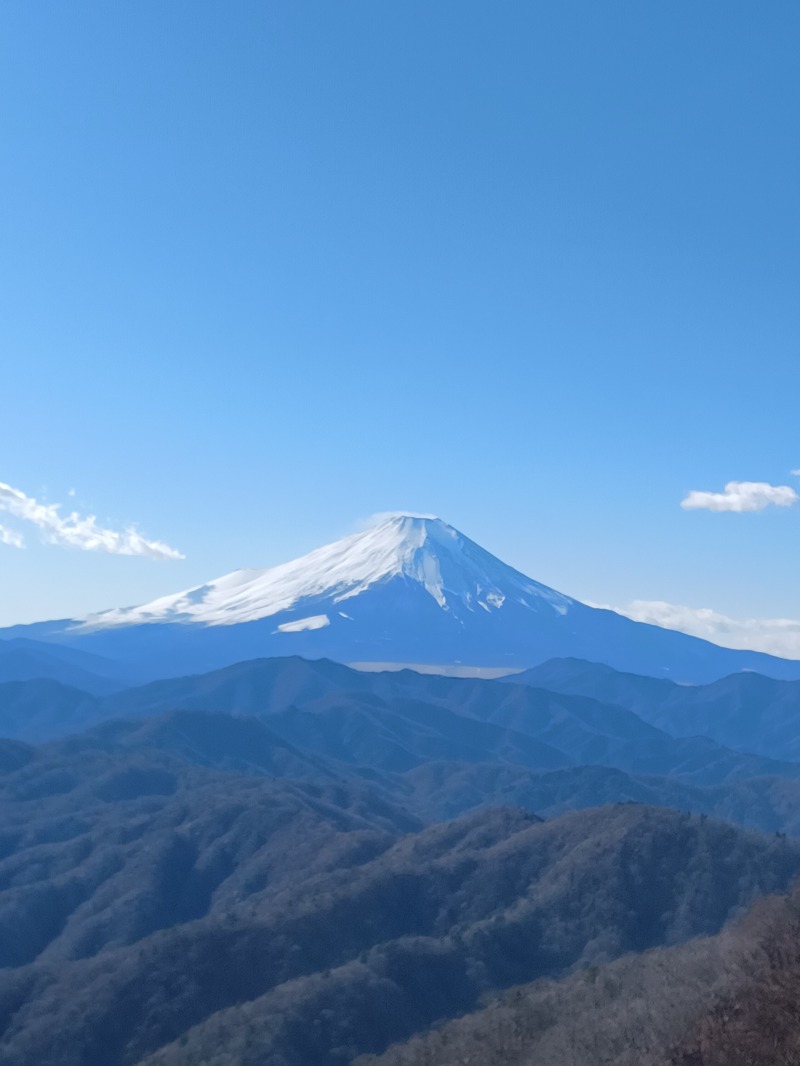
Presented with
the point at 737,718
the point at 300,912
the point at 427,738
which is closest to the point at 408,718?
the point at 427,738

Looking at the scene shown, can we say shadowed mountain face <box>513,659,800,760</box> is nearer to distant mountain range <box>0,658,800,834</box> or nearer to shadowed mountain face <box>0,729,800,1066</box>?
distant mountain range <box>0,658,800,834</box>

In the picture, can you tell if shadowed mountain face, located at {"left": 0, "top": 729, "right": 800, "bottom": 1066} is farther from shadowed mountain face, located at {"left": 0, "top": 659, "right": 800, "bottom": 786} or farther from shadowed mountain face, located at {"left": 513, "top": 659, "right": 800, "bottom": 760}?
shadowed mountain face, located at {"left": 513, "top": 659, "right": 800, "bottom": 760}

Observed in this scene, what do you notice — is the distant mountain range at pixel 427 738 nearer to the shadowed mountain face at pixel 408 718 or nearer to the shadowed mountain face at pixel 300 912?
the shadowed mountain face at pixel 408 718

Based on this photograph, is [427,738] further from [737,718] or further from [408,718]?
[737,718]

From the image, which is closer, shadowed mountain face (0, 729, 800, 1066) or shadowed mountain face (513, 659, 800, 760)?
shadowed mountain face (0, 729, 800, 1066)

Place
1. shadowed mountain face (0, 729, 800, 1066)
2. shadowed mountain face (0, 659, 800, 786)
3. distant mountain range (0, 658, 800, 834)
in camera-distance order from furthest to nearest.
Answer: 1. shadowed mountain face (0, 659, 800, 786)
2. distant mountain range (0, 658, 800, 834)
3. shadowed mountain face (0, 729, 800, 1066)

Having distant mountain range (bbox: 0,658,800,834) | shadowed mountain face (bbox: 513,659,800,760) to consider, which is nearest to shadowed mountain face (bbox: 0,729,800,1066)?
distant mountain range (bbox: 0,658,800,834)

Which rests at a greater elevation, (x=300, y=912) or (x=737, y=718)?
(x=737, y=718)

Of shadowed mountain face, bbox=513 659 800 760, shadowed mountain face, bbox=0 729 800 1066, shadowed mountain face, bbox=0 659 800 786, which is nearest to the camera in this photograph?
shadowed mountain face, bbox=0 729 800 1066
